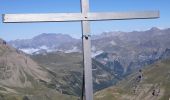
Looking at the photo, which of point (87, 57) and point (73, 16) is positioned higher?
point (73, 16)

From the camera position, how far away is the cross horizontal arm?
6336 mm

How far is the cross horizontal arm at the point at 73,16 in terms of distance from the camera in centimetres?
634

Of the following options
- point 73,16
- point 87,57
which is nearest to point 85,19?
point 73,16

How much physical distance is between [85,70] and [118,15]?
1.19m

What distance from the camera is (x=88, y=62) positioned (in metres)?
6.71

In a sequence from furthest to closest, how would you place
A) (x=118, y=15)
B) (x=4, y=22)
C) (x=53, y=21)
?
(x=118, y=15) → (x=53, y=21) → (x=4, y=22)

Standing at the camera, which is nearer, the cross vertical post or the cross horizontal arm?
the cross horizontal arm

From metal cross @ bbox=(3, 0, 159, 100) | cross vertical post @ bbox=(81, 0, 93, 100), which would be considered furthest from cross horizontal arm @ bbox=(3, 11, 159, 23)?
cross vertical post @ bbox=(81, 0, 93, 100)

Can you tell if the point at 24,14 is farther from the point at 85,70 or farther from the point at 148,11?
the point at 148,11

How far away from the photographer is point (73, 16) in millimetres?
6738

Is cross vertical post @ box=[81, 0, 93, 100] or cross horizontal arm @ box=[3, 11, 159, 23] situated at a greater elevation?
cross horizontal arm @ box=[3, 11, 159, 23]

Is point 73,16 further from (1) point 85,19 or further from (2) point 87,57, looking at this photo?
(2) point 87,57

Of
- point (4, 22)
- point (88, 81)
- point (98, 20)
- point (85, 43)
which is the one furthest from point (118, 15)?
point (4, 22)

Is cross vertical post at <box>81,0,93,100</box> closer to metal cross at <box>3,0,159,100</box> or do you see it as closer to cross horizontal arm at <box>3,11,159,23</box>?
metal cross at <box>3,0,159,100</box>
